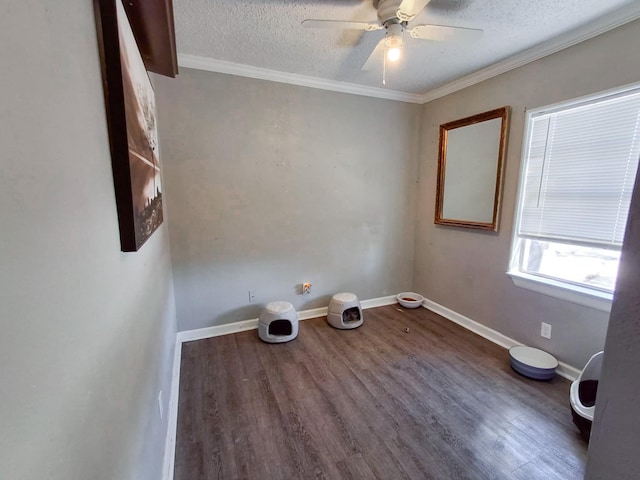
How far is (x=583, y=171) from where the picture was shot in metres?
2.00

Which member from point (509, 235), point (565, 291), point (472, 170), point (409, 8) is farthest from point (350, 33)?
point (565, 291)

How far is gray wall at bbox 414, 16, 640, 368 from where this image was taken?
6.21ft

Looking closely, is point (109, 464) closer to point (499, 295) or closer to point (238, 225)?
point (238, 225)

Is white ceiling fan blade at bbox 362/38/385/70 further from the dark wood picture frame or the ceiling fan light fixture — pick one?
the dark wood picture frame

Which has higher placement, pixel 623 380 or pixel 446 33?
pixel 446 33

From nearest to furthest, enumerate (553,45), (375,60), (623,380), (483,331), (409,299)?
(623,380)
(553,45)
(375,60)
(483,331)
(409,299)

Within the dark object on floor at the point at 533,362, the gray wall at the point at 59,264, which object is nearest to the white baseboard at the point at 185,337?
the gray wall at the point at 59,264

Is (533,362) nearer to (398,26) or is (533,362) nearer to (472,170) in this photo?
(472,170)

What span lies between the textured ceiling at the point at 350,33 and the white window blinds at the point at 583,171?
1.92 ft

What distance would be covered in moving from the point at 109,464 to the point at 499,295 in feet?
9.59

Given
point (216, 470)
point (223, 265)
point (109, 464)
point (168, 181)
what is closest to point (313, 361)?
point (216, 470)

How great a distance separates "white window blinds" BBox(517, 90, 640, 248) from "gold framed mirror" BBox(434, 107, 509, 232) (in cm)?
25

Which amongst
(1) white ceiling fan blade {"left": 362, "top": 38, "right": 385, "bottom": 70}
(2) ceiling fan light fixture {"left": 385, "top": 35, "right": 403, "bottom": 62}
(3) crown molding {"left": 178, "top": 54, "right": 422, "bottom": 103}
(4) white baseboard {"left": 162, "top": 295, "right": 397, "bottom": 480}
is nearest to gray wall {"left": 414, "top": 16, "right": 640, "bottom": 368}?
(3) crown molding {"left": 178, "top": 54, "right": 422, "bottom": 103}

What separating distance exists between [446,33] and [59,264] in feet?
7.05
